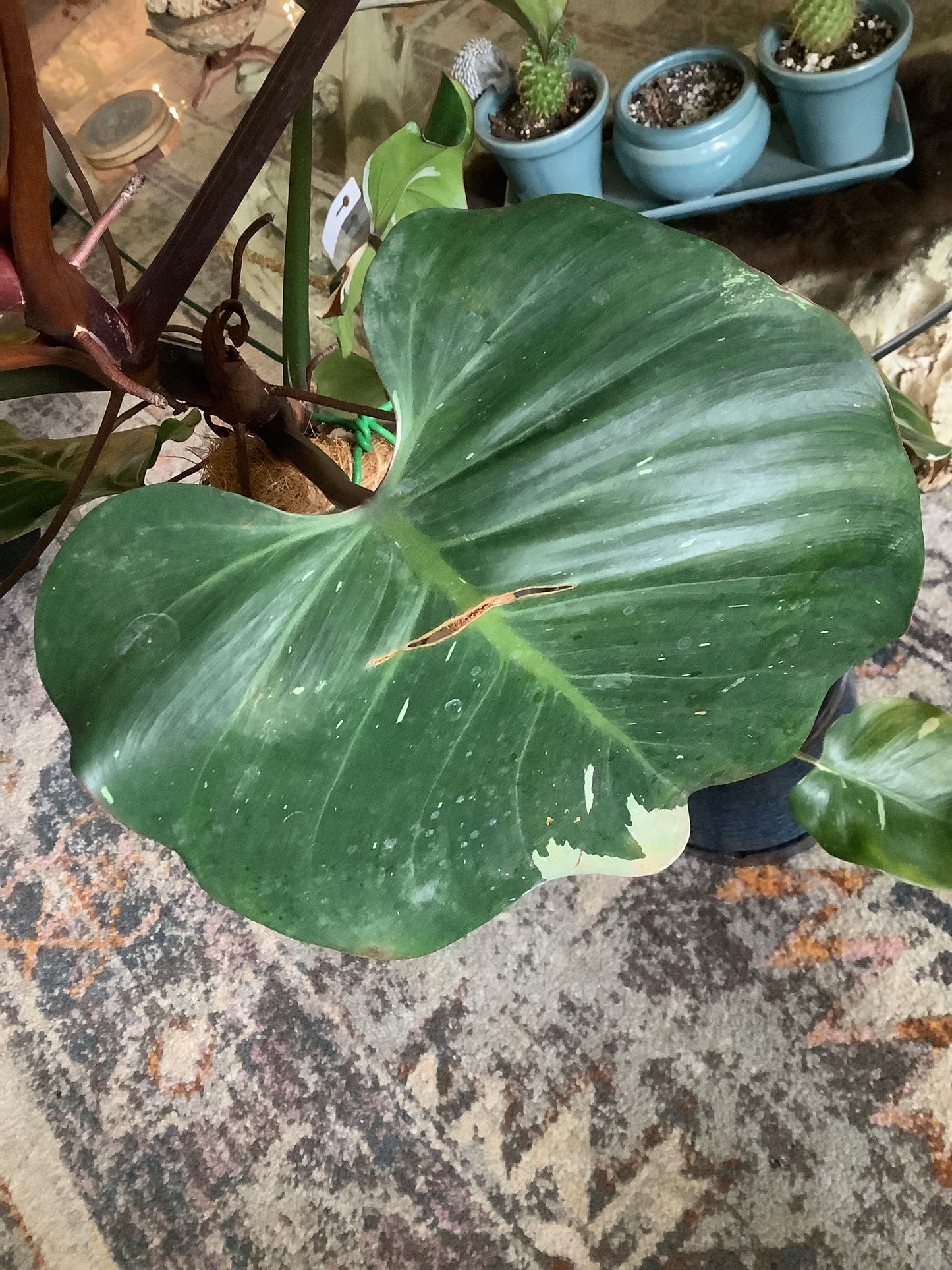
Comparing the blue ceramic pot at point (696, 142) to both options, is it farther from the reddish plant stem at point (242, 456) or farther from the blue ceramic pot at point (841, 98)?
the reddish plant stem at point (242, 456)

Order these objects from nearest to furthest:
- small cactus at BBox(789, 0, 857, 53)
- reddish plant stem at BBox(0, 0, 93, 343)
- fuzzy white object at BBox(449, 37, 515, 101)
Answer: reddish plant stem at BBox(0, 0, 93, 343), small cactus at BBox(789, 0, 857, 53), fuzzy white object at BBox(449, 37, 515, 101)

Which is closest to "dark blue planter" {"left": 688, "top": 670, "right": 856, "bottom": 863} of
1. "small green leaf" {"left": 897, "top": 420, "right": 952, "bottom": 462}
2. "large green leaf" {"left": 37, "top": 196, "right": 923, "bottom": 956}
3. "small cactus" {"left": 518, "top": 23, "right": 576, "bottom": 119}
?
"small green leaf" {"left": 897, "top": 420, "right": 952, "bottom": 462}

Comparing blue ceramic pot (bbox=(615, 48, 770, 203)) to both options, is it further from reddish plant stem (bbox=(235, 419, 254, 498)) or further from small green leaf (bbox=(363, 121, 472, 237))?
reddish plant stem (bbox=(235, 419, 254, 498))

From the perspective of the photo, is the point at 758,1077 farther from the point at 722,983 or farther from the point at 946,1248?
the point at 946,1248

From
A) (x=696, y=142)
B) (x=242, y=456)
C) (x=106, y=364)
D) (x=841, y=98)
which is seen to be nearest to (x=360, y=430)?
(x=242, y=456)

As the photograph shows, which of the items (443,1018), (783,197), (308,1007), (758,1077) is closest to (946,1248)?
(758,1077)

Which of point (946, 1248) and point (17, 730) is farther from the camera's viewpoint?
point (17, 730)
